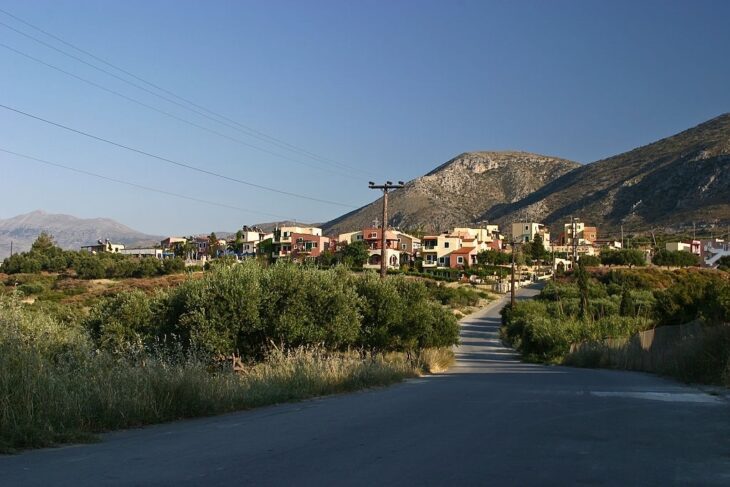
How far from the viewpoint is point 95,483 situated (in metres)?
6.92

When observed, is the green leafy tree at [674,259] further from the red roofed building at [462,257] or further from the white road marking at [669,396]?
the white road marking at [669,396]

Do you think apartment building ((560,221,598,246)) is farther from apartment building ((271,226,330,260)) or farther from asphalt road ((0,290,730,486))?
asphalt road ((0,290,730,486))

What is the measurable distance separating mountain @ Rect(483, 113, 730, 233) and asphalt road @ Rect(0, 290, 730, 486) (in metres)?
129

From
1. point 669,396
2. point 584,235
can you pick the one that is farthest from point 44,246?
point 669,396

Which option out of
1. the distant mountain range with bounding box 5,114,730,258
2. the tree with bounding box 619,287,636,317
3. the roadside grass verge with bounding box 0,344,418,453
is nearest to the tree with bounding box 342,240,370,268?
the distant mountain range with bounding box 5,114,730,258

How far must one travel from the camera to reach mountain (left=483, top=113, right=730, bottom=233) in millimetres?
132625

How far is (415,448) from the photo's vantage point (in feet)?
28.6

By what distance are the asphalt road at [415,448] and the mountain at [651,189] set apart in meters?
129

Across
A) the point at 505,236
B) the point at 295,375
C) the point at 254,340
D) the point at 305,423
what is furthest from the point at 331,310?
the point at 505,236

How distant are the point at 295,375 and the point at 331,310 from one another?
705cm

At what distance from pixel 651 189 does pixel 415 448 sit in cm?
14789

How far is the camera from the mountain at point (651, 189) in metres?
133

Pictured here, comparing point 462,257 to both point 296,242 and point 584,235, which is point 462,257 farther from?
point 296,242

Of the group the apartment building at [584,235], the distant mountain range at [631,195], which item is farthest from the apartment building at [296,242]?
the apartment building at [584,235]
